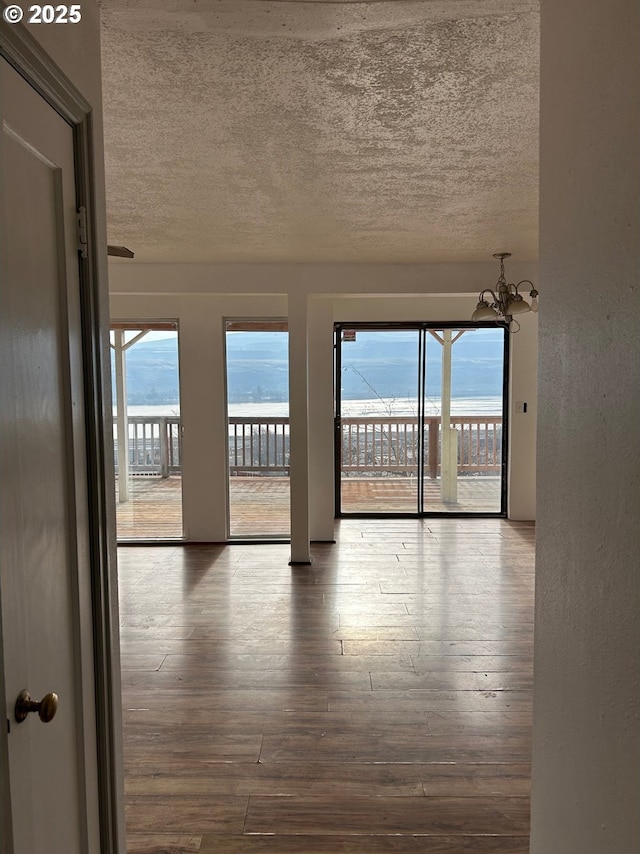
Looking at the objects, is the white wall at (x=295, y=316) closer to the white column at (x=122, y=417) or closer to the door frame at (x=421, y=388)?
the door frame at (x=421, y=388)

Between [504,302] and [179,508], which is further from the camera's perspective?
[179,508]

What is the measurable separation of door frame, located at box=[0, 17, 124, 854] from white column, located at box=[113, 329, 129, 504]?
14.1 ft

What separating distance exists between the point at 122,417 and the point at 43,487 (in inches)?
186

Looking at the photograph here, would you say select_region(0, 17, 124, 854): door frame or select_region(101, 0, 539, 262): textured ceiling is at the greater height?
select_region(101, 0, 539, 262): textured ceiling

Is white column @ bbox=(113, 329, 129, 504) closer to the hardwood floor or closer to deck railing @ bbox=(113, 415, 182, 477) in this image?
deck railing @ bbox=(113, 415, 182, 477)

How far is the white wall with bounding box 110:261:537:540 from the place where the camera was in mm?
4969

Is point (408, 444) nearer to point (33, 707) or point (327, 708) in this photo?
point (327, 708)

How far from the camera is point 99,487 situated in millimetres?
1449

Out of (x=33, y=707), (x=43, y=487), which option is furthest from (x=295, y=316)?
(x=33, y=707)

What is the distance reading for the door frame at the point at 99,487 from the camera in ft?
4.54

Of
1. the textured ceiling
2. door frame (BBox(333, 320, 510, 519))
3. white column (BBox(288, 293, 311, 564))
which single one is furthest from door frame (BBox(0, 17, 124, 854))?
door frame (BBox(333, 320, 510, 519))

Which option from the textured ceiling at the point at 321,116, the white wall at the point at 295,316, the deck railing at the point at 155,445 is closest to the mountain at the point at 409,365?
the white wall at the point at 295,316

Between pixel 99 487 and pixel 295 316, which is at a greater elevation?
pixel 295 316

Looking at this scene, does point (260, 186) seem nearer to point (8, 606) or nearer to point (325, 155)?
point (325, 155)
